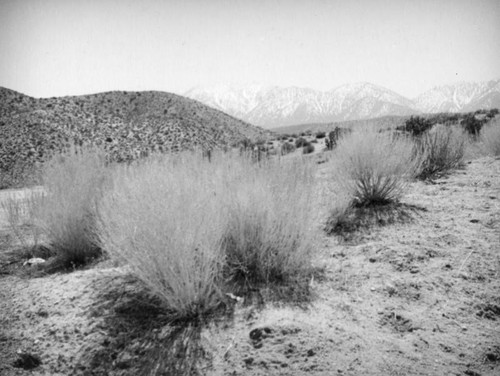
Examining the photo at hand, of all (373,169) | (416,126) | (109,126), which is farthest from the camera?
(109,126)

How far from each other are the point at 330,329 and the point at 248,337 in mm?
599

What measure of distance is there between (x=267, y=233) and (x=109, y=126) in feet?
119

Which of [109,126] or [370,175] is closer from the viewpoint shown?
[370,175]

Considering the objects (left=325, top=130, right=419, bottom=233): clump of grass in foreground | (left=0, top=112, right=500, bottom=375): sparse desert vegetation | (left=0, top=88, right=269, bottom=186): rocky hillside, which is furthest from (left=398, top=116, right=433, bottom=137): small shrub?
(left=0, top=88, right=269, bottom=186): rocky hillside

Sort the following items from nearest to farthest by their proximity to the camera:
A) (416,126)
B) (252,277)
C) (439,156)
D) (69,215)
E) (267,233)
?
(267,233) → (252,277) → (69,215) → (439,156) → (416,126)

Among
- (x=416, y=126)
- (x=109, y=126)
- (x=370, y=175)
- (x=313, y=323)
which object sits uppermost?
(x=109, y=126)

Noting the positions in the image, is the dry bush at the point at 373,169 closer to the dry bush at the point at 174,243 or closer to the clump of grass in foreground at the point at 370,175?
the clump of grass in foreground at the point at 370,175

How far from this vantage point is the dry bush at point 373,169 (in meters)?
4.56

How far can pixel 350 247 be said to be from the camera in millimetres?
3631

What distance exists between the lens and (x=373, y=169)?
A: 459 centimetres

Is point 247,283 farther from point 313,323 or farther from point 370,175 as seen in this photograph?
point 370,175

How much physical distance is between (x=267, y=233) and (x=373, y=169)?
2488 mm

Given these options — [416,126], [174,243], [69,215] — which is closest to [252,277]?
[174,243]

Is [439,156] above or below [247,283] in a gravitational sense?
above
